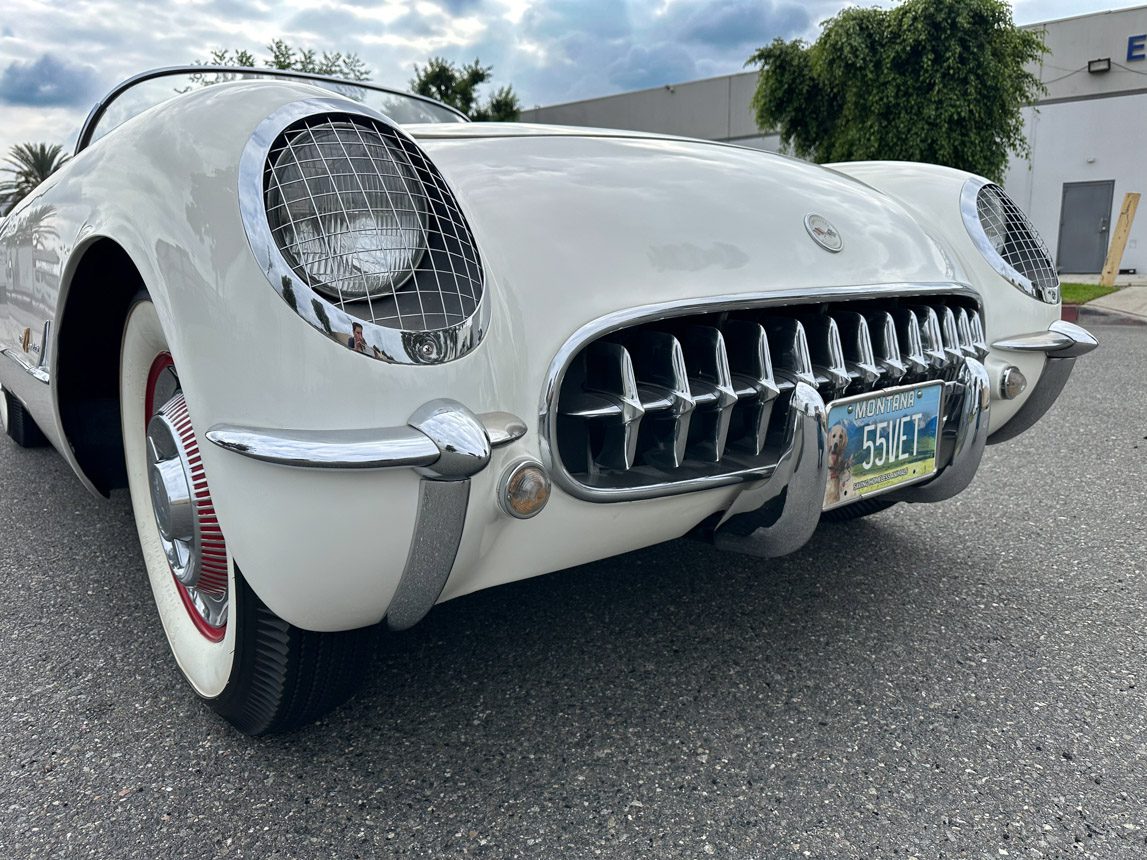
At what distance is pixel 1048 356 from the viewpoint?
2.04m

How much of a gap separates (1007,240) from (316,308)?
1.78 meters

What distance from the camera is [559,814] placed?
1.39 m

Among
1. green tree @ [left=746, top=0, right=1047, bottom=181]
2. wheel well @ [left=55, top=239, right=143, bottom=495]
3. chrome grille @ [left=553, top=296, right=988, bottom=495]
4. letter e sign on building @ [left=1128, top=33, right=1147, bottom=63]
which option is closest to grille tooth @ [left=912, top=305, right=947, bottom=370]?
chrome grille @ [left=553, top=296, right=988, bottom=495]

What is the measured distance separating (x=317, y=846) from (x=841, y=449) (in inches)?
43.1

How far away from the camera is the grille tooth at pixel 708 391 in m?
1.50

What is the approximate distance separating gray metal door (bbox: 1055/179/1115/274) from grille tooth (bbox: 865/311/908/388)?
1814 cm

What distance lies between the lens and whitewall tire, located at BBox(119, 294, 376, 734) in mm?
1402

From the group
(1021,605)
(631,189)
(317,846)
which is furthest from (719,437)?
(1021,605)

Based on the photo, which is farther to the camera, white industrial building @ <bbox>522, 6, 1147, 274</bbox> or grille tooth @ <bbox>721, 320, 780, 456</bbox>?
white industrial building @ <bbox>522, 6, 1147, 274</bbox>

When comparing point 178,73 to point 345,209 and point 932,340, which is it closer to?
point 345,209

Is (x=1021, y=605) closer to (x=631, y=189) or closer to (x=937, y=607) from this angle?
(x=937, y=607)

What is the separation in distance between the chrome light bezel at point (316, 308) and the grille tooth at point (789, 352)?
0.63 m

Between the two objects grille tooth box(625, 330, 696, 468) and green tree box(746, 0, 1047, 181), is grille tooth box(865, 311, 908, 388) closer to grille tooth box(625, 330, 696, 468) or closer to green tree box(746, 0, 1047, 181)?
grille tooth box(625, 330, 696, 468)

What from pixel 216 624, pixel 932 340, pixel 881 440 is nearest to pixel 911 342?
pixel 932 340
